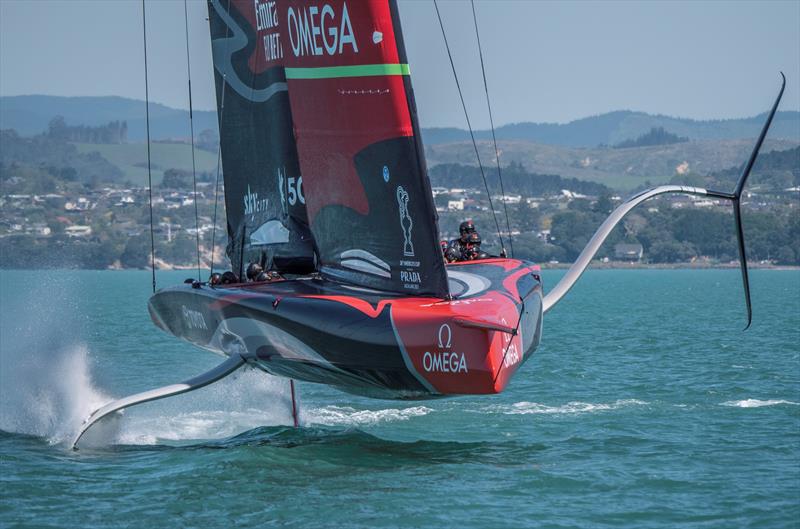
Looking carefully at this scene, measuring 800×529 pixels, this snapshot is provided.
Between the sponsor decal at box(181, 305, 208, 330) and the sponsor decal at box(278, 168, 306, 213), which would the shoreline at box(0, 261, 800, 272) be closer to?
the sponsor decal at box(278, 168, 306, 213)

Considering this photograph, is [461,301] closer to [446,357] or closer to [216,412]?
[446,357]

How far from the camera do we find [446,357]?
30.9 ft

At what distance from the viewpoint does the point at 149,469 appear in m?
10.4

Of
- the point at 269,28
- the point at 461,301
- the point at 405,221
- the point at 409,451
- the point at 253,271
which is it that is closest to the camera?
the point at 461,301

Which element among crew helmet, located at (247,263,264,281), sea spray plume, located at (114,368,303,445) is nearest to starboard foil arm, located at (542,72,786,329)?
crew helmet, located at (247,263,264,281)

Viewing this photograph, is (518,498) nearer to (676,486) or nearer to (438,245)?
(676,486)

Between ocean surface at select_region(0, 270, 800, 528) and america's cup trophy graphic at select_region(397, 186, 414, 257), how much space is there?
1695mm

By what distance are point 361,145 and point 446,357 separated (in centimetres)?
200

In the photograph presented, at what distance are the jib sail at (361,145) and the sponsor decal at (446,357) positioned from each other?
2.59 ft

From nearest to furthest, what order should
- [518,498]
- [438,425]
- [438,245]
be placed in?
[518,498], [438,245], [438,425]

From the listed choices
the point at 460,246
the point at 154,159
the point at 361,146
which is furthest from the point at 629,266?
the point at 361,146

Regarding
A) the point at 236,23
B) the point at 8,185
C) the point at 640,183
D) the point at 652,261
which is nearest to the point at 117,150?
the point at 8,185

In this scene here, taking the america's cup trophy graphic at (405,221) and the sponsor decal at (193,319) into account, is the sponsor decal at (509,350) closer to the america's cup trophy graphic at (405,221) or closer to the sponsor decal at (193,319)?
the america's cup trophy graphic at (405,221)

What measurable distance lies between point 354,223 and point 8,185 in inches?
4487
